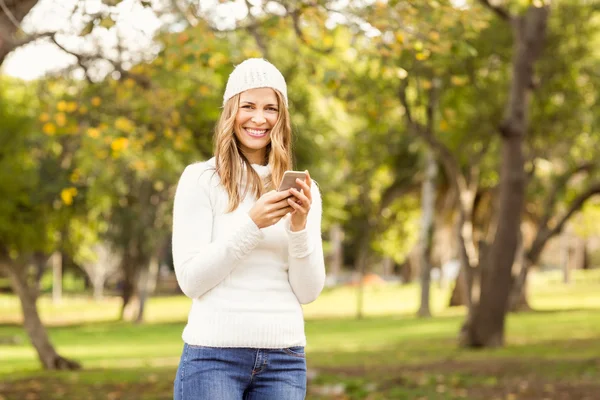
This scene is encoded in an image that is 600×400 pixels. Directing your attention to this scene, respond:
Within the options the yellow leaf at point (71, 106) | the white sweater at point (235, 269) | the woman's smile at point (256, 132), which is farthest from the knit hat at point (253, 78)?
the yellow leaf at point (71, 106)

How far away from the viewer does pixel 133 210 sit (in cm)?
3694

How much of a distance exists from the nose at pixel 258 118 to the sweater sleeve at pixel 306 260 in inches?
13.8

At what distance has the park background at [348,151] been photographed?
30.9ft

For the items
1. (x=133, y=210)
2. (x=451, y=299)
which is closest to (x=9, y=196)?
(x=133, y=210)

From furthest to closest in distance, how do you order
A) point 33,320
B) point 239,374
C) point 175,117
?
1. point 33,320
2. point 175,117
3. point 239,374

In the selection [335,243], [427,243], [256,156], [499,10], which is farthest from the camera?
[335,243]

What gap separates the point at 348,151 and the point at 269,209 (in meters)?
30.0

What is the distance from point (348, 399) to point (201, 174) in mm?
8251

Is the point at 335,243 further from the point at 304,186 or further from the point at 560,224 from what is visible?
the point at 304,186

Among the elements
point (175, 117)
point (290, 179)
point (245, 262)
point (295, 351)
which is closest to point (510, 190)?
point (175, 117)

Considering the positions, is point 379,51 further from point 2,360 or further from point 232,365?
point 2,360

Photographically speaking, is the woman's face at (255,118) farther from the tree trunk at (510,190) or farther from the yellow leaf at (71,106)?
the tree trunk at (510,190)

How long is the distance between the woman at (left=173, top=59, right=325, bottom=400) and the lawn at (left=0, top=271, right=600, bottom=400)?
8263 mm

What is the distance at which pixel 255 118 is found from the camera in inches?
139
